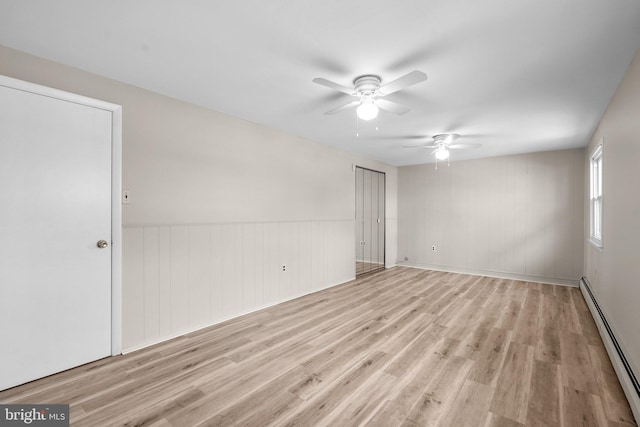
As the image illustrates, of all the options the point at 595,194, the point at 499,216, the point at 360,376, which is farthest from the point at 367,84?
the point at 499,216

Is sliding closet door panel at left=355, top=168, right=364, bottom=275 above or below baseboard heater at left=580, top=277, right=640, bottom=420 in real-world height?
above

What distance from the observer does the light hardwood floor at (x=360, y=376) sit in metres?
1.88

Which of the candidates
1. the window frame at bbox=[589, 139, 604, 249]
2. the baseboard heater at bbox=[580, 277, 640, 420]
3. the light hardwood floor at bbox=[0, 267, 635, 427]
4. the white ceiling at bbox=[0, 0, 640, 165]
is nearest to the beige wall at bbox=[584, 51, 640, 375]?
the baseboard heater at bbox=[580, 277, 640, 420]

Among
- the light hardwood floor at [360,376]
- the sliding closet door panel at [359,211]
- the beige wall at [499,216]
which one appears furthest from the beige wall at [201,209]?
the beige wall at [499,216]

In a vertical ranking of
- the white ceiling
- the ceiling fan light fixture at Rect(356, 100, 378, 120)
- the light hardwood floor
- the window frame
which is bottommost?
the light hardwood floor

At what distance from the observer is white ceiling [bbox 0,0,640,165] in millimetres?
1743

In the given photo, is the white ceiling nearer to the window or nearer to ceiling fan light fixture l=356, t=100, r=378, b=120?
ceiling fan light fixture l=356, t=100, r=378, b=120

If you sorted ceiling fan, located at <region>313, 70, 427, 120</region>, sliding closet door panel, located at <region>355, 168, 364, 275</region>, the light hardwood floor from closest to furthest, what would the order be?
1. the light hardwood floor
2. ceiling fan, located at <region>313, 70, 427, 120</region>
3. sliding closet door panel, located at <region>355, 168, 364, 275</region>

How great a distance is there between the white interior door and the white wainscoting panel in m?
0.24

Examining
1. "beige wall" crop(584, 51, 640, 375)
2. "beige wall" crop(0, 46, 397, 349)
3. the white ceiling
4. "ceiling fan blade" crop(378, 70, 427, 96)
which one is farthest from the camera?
"beige wall" crop(0, 46, 397, 349)

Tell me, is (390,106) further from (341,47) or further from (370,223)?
(370,223)

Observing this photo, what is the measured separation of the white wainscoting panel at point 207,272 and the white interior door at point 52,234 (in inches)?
9.5

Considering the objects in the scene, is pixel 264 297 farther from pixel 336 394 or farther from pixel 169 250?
pixel 336 394

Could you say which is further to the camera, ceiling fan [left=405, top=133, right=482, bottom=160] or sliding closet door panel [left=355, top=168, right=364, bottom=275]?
sliding closet door panel [left=355, top=168, right=364, bottom=275]
